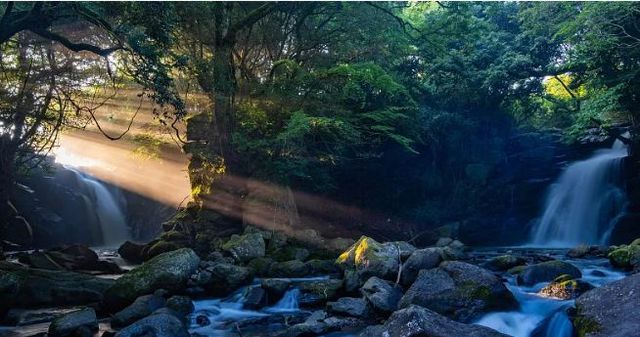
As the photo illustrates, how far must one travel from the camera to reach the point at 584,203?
2164cm

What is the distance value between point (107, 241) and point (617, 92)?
29.4 metres

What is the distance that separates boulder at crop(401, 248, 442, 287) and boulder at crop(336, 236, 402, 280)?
0.35 m

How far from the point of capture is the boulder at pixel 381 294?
346 inches

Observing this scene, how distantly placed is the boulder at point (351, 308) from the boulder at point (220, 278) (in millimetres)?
3177

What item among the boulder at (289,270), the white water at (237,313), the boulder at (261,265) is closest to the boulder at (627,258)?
the boulder at (289,270)

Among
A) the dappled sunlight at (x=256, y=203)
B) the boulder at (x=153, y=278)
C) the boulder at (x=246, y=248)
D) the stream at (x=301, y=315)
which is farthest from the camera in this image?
the dappled sunlight at (x=256, y=203)

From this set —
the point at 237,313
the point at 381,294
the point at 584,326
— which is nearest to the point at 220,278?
the point at 237,313

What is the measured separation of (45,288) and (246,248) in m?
5.75

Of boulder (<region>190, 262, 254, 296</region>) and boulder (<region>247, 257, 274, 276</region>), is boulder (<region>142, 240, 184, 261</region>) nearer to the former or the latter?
boulder (<region>247, 257, 274, 276</region>)

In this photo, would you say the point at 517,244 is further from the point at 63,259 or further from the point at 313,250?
the point at 63,259

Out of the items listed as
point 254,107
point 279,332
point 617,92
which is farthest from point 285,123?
point 617,92

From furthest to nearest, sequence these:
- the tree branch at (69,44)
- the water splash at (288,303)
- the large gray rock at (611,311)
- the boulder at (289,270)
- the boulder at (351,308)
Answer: the boulder at (289,270)
the water splash at (288,303)
the tree branch at (69,44)
the boulder at (351,308)
the large gray rock at (611,311)

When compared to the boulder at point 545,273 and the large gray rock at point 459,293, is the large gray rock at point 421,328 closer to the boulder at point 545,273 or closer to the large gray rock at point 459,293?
the large gray rock at point 459,293

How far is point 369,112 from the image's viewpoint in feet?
62.1
